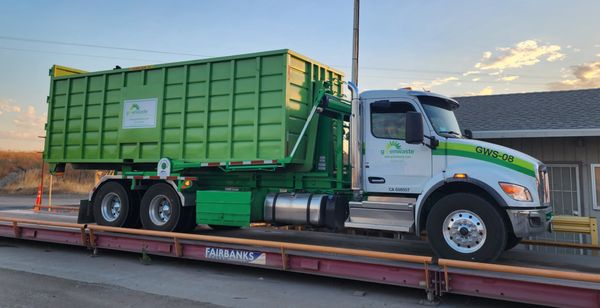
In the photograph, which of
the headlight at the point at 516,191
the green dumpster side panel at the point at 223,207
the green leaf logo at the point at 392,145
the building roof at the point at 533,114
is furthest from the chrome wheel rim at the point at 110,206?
the building roof at the point at 533,114

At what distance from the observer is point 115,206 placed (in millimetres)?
9344

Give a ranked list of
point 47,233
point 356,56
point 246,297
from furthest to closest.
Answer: point 356,56 → point 47,233 → point 246,297

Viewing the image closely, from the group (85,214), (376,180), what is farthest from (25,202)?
(376,180)

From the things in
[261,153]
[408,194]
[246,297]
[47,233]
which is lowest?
[246,297]

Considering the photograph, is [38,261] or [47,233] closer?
[38,261]

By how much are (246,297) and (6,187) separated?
128ft

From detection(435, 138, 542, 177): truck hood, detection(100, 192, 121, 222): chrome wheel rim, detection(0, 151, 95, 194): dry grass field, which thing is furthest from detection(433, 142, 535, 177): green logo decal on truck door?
detection(0, 151, 95, 194): dry grass field

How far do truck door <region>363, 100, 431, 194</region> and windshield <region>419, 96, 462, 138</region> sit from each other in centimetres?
22

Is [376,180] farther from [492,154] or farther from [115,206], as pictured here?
[115,206]

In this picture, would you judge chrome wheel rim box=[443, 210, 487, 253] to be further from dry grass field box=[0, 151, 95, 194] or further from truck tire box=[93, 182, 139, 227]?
dry grass field box=[0, 151, 95, 194]

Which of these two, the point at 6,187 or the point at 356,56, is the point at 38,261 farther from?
the point at 6,187

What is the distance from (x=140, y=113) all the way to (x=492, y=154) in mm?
6787

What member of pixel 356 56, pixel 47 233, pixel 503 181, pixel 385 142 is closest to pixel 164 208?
pixel 47 233

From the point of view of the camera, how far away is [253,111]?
312 inches
